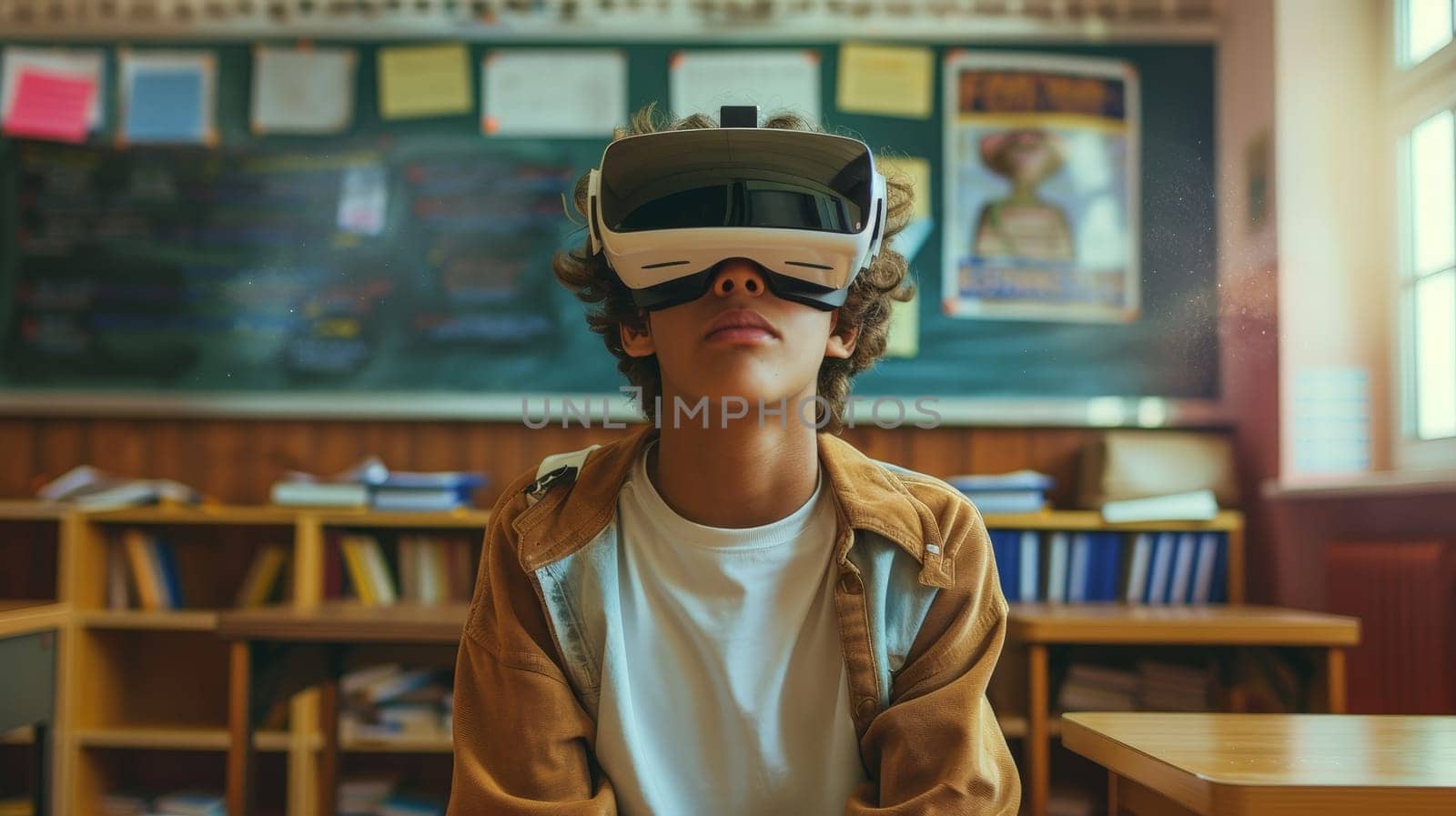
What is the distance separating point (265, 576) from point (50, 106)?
1595 mm

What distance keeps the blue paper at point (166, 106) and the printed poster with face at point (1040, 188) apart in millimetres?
2275

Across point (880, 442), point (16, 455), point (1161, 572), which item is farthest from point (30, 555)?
point (1161, 572)

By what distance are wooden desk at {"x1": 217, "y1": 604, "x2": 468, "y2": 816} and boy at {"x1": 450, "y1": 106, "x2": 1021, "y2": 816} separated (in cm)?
97

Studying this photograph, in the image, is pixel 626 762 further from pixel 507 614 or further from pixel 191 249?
pixel 191 249

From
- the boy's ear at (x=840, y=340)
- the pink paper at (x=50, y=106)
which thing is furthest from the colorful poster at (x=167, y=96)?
the boy's ear at (x=840, y=340)

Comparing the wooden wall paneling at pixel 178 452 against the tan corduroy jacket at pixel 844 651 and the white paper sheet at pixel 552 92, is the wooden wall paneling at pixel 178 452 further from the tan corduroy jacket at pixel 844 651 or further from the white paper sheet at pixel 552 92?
the tan corduroy jacket at pixel 844 651

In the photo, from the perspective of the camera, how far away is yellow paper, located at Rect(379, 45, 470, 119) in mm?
3162

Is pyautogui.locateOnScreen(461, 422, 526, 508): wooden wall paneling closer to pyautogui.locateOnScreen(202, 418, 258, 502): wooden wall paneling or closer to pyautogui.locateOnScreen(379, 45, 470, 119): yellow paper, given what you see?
pyautogui.locateOnScreen(202, 418, 258, 502): wooden wall paneling

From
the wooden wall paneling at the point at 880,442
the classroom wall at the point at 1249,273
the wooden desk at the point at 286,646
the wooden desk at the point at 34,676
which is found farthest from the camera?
the wooden wall paneling at the point at 880,442

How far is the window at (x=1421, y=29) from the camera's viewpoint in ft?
6.10

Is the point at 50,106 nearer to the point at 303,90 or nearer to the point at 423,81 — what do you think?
the point at 303,90

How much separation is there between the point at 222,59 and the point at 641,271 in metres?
2.75

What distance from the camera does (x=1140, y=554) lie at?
279 centimetres

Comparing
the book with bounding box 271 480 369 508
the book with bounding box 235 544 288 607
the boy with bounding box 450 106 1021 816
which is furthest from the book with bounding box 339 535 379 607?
the boy with bounding box 450 106 1021 816
